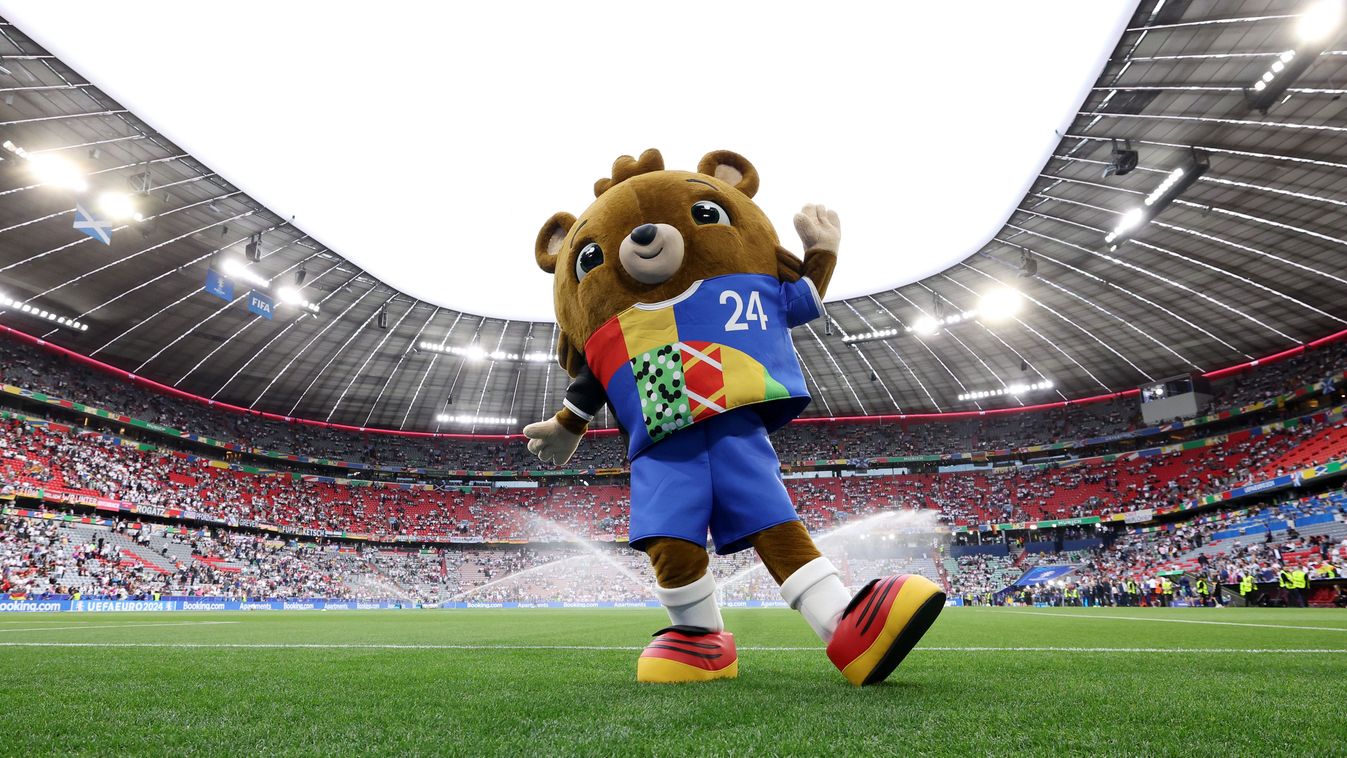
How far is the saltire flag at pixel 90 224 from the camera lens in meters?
14.7

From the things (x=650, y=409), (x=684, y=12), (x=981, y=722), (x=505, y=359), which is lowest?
(x=505, y=359)

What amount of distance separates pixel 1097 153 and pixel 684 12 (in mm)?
9899

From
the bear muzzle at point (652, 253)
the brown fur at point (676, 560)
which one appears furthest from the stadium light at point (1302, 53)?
the brown fur at point (676, 560)

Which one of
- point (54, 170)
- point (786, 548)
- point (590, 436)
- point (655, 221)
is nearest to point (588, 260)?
point (655, 221)

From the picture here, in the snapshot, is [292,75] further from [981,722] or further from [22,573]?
[22,573]

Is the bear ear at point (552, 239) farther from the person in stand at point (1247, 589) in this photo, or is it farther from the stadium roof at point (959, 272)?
the person in stand at point (1247, 589)

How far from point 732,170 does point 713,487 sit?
176cm

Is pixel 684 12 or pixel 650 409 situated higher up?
pixel 684 12

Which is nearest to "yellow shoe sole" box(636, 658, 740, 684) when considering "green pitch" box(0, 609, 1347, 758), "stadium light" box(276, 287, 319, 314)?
"green pitch" box(0, 609, 1347, 758)

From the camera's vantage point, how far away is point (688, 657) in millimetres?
2590

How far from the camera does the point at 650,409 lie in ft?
9.19

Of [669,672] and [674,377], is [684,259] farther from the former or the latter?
[669,672]

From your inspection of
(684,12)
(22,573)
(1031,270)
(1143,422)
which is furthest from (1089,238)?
(22,573)

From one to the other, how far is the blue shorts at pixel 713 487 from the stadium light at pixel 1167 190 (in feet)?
51.2
